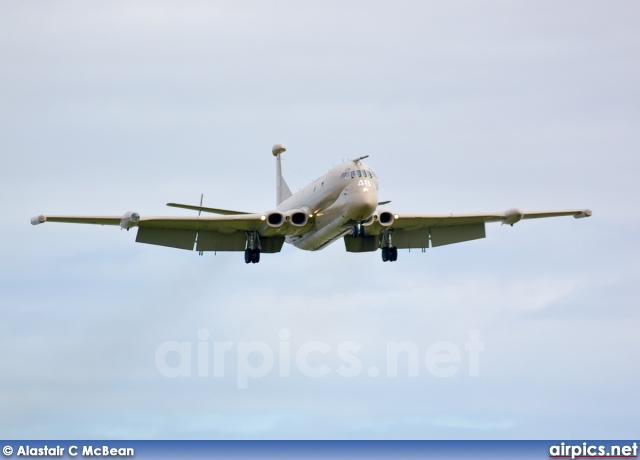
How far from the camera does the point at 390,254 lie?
164 feet

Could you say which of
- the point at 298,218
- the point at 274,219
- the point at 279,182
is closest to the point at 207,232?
the point at 274,219

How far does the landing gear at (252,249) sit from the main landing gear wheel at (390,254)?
5.82m

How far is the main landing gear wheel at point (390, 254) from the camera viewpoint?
164 ft

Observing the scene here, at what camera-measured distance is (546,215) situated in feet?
167

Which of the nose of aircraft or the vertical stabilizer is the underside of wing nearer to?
the nose of aircraft

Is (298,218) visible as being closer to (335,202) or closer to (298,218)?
(298,218)

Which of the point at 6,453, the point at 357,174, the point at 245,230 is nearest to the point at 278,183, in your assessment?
the point at 245,230

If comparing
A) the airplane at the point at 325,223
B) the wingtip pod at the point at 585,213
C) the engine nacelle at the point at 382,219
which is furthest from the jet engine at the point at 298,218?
the wingtip pod at the point at 585,213

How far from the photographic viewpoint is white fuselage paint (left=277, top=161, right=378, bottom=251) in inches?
1720

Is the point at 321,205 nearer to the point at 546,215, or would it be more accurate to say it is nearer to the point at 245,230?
the point at 245,230

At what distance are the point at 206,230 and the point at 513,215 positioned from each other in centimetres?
1382

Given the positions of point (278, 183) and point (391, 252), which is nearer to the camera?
point (391, 252)

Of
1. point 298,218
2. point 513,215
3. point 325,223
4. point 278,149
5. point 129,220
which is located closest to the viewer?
point 129,220

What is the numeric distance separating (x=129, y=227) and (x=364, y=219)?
967 cm
